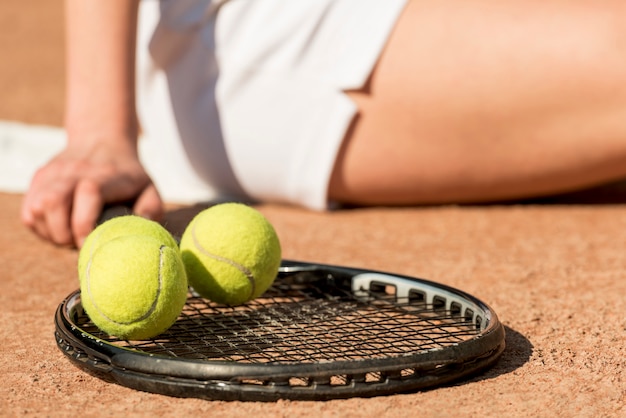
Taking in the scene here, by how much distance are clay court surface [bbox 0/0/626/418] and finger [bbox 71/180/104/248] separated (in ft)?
0.26

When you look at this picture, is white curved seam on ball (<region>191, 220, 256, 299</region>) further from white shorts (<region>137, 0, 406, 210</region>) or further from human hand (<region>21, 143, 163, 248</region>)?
white shorts (<region>137, 0, 406, 210</region>)

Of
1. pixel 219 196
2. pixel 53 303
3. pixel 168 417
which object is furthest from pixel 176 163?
pixel 168 417

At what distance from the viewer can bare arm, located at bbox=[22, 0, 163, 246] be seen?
1803 mm

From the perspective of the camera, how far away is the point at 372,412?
1.09 m

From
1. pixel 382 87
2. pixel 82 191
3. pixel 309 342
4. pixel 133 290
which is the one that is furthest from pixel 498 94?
pixel 133 290

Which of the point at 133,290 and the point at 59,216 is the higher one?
the point at 133,290

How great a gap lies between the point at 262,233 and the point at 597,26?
105 cm

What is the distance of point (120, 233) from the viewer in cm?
134

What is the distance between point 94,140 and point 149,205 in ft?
0.59

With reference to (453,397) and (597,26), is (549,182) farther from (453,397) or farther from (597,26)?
(453,397)

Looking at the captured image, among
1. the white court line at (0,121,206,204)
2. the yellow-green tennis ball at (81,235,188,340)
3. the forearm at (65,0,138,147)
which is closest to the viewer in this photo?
the yellow-green tennis ball at (81,235,188,340)

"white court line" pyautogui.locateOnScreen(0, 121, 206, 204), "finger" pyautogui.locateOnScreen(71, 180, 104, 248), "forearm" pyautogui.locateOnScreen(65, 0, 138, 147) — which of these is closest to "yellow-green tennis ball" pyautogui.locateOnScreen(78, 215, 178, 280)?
"finger" pyautogui.locateOnScreen(71, 180, 104, 248)

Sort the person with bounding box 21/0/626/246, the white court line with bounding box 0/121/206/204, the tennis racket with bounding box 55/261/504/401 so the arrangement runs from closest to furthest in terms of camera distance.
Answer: the tennis racket with bounding box 55/261/504/401 → the person with bounding box 21/0/626/246 → the white court line with bounding box 0/121/206/204

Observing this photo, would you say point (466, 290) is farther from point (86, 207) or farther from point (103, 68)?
point (103, 68)
